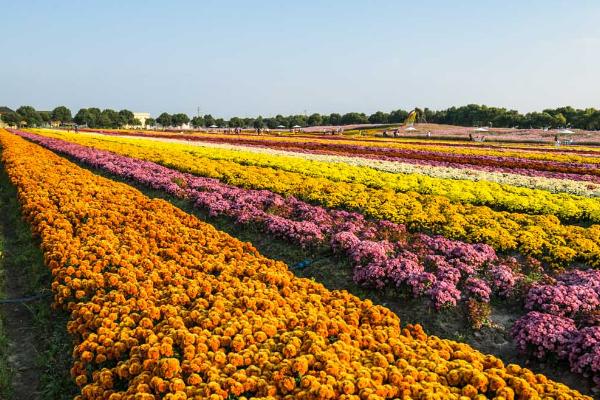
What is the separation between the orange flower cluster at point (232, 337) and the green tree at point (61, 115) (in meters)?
138

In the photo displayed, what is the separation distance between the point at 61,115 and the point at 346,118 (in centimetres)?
7777

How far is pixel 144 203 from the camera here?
13.1 meters

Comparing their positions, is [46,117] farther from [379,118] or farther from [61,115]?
[379,118]

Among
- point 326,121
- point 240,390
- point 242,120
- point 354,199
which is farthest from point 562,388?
point 242,120

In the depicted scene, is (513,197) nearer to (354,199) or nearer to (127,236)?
(354,199)

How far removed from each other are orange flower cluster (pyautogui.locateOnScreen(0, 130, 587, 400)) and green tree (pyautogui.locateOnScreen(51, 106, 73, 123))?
137978 millimetres

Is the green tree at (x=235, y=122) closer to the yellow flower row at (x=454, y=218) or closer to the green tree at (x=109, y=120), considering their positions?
the green tree at (x=109, y=120)

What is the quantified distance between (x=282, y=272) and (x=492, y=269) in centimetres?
404

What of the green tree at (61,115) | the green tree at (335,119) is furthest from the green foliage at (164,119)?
the green tree at (335,119)

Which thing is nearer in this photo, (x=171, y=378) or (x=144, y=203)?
(x=171, y=378)

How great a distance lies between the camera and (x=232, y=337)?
567 cm

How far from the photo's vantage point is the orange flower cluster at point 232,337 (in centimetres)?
480

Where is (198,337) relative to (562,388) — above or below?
above

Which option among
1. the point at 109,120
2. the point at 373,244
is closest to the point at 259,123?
the point at 109,120
